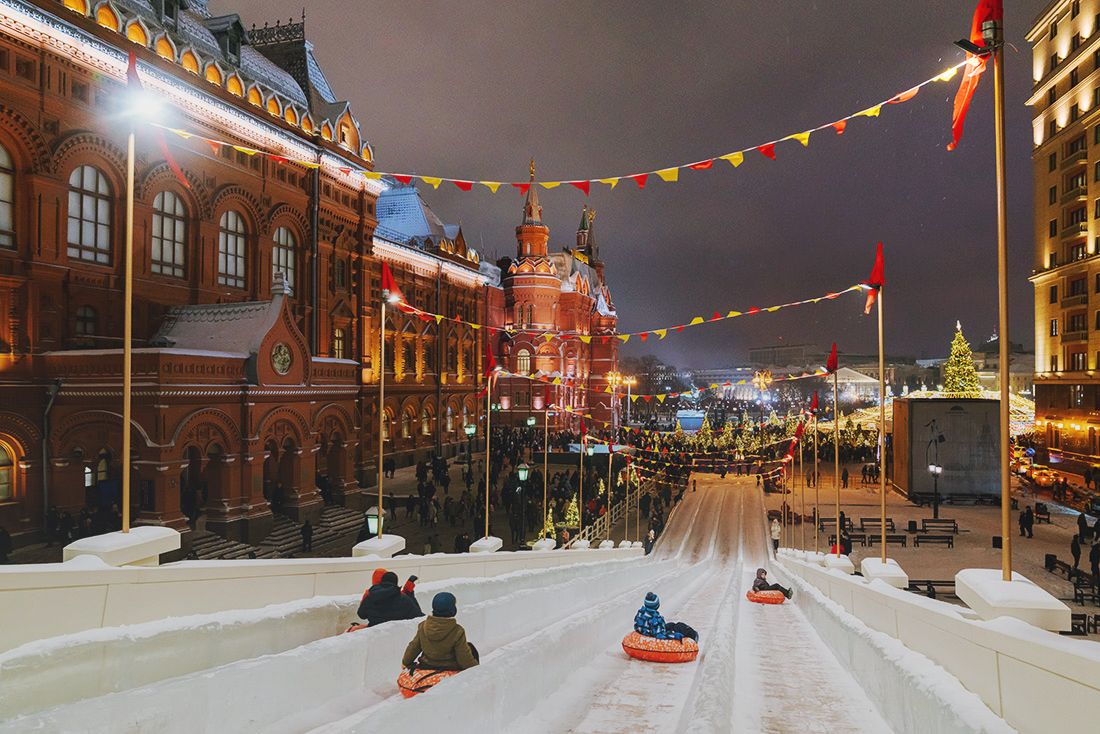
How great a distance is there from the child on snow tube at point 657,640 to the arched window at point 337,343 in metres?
25.7

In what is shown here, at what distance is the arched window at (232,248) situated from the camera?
23906mm

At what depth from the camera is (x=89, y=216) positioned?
1914 cm

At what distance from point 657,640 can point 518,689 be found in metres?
2.45

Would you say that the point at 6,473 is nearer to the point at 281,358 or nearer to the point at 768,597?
the point at 281,358

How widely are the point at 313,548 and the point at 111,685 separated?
17543mm

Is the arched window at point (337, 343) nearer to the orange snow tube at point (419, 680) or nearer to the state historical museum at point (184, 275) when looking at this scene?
the state historical museum at point (184, 275)

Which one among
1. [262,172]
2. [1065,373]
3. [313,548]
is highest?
[262,172]

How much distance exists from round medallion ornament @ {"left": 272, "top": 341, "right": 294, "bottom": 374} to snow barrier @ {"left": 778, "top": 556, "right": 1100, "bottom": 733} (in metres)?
19.2

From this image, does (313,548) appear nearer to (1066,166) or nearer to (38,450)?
(38,450)

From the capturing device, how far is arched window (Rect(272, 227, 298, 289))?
1040 inches

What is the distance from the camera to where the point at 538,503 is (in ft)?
87.9

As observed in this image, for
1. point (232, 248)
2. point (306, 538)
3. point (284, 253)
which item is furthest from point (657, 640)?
point (284, 253)

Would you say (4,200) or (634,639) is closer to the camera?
(634,639)

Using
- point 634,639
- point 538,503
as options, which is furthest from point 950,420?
point 634,639
